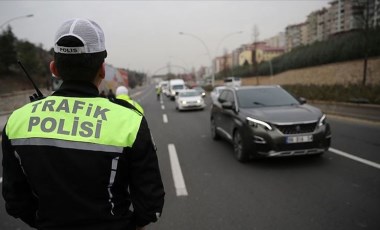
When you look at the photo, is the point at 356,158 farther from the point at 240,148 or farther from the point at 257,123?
the point at 240,148

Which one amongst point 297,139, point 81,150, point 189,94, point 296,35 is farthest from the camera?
point 296,35

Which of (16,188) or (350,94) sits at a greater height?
(16,188)

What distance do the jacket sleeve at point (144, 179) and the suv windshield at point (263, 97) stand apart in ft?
19.2

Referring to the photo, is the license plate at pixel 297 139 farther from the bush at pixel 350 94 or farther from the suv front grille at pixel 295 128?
the bush at pixel 350 94

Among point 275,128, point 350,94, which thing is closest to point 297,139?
point 275,128

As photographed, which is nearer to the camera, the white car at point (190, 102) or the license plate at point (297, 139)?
the license plate at point (297, 139)

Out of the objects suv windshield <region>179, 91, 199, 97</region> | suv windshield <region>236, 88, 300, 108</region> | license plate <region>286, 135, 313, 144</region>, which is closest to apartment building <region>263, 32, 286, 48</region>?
suv windshield <region>179, 91, 199, 97</region>

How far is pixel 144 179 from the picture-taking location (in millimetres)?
1605

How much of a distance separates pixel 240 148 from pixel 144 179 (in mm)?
5264

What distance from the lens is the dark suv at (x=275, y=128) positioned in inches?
236

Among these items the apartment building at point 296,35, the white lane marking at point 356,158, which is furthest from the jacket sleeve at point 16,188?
the apartment building at point 296,35

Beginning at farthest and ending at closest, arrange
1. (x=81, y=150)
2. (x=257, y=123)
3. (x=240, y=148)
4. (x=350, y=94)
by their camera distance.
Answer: (x=350, y=94) → (x=240, y=148) → (x=257, y=123) → (x=81, y=150)

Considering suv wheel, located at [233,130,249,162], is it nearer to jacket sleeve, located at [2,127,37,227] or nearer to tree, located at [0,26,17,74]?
jacket sleeve, located at [2,127,37,227]

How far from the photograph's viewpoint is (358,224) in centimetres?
368
